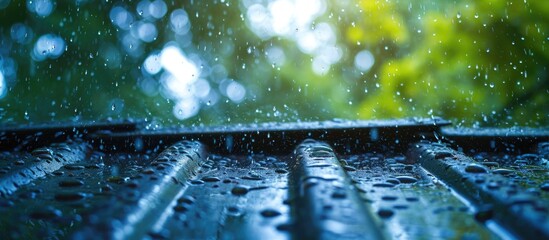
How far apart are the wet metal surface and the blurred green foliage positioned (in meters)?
7.76

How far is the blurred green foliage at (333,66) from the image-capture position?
9656 mm

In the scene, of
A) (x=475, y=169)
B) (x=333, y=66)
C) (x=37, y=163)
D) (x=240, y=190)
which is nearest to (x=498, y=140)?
(x=475, y=169)


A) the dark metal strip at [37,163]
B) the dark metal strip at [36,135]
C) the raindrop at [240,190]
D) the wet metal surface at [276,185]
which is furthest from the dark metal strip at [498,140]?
the dark metal strip at [36,135]

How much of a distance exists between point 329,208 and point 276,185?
0.57 metres

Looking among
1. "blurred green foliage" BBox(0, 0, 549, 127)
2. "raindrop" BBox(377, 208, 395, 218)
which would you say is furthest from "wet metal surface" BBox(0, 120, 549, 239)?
"blurred green foliage" BBox(0, 0, 549, 127)

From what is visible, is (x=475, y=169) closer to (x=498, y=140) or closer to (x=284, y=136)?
(x=498, y=140)

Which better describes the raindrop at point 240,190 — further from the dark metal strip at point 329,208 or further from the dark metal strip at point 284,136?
the dark metal strip at point 284,136

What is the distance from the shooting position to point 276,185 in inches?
60.7

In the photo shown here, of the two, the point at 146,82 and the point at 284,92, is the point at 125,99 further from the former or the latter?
the point at 284,92

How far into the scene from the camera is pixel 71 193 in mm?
1452

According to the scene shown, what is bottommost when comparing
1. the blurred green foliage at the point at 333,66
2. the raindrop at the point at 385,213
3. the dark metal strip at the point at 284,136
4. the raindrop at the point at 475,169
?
the raindrop at the point at 385,213

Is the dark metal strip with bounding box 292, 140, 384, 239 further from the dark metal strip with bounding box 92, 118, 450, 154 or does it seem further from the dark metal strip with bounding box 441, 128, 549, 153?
the dark metal strip with bounding box 441, 128, 549, 153

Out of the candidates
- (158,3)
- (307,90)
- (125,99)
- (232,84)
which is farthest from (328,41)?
(125,99)

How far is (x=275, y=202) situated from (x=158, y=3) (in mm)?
15346
